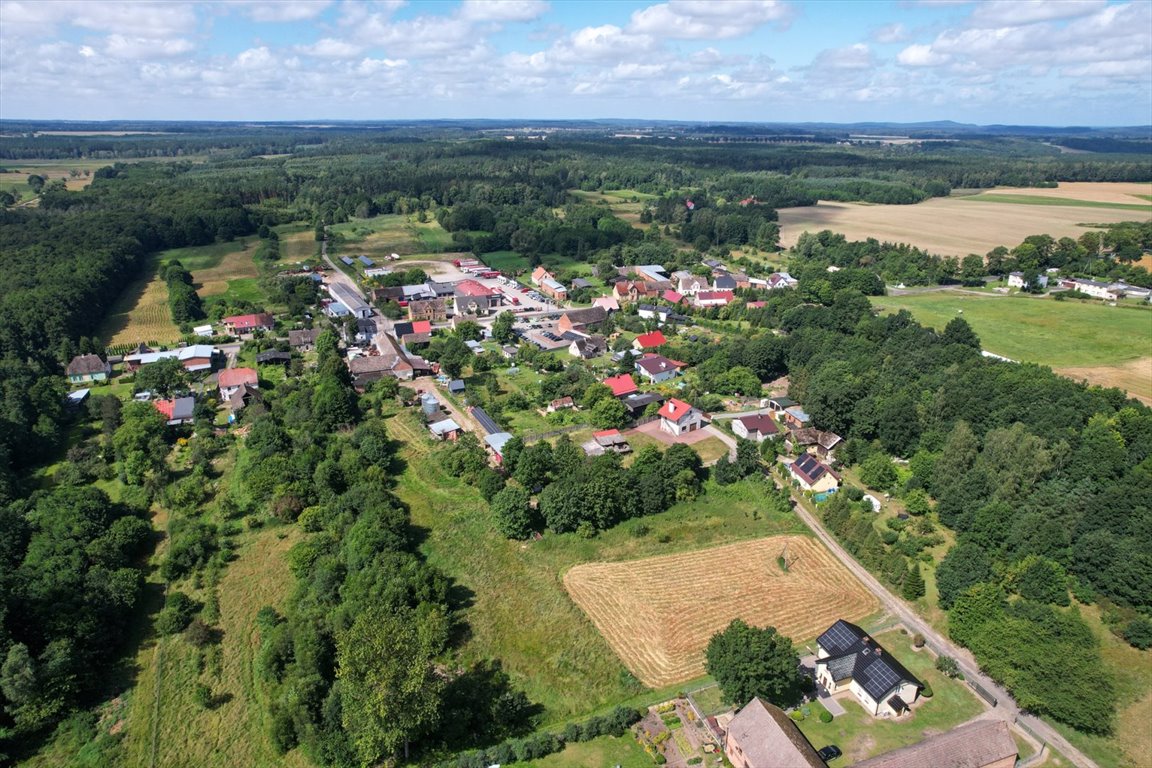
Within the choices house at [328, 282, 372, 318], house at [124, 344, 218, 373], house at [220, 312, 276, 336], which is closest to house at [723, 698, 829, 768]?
house at [124, 344, 218, 373]

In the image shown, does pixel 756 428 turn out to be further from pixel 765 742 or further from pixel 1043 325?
pixel 1043 325

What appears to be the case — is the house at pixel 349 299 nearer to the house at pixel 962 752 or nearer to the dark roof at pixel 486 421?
the dark roof at pixel 486 421

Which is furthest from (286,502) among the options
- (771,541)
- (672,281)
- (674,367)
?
(672,281)

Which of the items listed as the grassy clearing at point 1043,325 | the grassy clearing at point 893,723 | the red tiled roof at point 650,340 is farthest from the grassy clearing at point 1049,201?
the grassy clearing at point 893,723

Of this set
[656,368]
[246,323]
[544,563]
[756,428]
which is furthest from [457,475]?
[246,323]

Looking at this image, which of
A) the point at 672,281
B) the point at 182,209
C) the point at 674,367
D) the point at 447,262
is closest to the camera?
the point at 674,367

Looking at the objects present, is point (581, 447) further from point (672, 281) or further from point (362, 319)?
point (672, 281)
